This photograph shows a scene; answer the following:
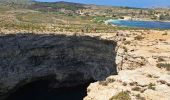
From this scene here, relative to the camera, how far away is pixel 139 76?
117 ft

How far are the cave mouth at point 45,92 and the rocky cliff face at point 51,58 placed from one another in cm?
239

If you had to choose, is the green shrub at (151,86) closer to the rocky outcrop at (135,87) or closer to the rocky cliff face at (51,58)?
the rocky outcrop at (135,87)

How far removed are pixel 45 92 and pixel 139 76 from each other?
39304mm

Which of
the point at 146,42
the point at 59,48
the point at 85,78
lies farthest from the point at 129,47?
the point at 85,78

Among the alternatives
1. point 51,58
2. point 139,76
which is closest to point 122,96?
point 139,76

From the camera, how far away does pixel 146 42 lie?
57031 mm

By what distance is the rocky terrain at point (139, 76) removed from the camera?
31.5m

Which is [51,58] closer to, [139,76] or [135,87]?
[139,76]

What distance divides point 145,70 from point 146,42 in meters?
19.2

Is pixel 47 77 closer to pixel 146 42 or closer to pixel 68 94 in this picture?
pixel 68 94

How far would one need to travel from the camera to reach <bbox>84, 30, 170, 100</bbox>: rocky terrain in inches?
1239

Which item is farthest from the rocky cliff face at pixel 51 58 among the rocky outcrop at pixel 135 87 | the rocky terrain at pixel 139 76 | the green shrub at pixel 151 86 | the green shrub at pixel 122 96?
the green shrub at pixel 122 96

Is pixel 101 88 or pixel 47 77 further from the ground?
pixel 101 88

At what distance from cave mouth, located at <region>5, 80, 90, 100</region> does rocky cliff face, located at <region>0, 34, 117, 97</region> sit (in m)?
2.39
